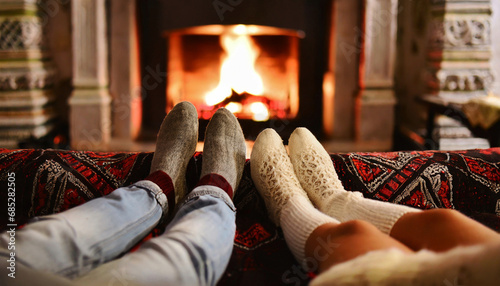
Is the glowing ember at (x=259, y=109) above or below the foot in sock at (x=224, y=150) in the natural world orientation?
above

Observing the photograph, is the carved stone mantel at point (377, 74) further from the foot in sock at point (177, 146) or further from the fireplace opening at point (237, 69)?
the foot in sock at point (177, 146)

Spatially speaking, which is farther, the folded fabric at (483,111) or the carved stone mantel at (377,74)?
the carved stone mantel at (377,74)

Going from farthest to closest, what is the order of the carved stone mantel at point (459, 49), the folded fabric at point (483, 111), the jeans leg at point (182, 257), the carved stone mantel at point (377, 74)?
1. the carved stone mantel at point (377, 74)
2. the carved stone mantel at point (459, 49)
3. the folded fabric at point (483, 111)
4. the jeans leg at point (182, 257)

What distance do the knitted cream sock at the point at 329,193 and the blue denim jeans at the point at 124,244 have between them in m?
0.22

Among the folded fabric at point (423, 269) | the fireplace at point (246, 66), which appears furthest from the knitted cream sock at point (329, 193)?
the fireplace at point (246, 66)

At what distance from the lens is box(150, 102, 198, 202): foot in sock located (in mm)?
829

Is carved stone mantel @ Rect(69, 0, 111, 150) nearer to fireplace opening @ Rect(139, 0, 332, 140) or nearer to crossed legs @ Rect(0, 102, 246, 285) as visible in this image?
fireplace opening @ Rect(139, 0, 332, 140)

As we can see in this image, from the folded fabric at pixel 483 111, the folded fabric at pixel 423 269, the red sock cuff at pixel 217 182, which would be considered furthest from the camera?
the folded fabric at pixel 483 111

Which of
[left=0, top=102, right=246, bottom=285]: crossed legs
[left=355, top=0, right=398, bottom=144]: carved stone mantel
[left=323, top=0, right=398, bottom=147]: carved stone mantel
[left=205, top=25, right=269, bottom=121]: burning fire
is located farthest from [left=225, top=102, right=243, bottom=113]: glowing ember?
[left=0, top=102, right=246, bottom=285]: crossed legs

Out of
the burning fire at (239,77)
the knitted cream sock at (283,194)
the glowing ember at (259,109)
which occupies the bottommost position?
the knitted cream sock at (283,194)

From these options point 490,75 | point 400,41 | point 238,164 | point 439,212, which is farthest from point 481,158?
point 400,41

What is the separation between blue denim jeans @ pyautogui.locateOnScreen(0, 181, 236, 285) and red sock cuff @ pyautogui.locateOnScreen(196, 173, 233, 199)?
0.10m

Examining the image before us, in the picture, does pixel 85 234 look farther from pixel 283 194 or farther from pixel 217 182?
pixel 283 194

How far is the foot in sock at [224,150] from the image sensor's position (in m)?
0.82
